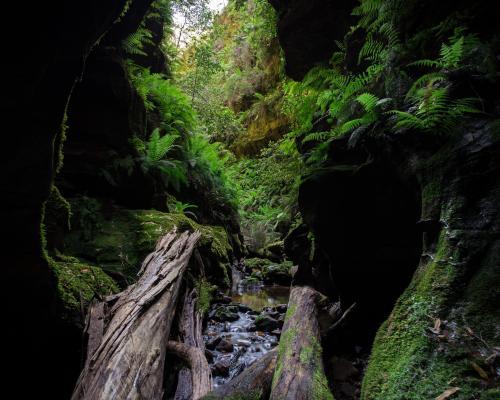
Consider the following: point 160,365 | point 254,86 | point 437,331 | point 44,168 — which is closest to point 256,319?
point 160,365

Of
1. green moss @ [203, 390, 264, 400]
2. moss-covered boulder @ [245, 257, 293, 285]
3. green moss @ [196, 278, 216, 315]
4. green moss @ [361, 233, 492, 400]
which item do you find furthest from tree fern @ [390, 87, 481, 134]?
moss-covered boulder @ [245, 257, 293, 285]

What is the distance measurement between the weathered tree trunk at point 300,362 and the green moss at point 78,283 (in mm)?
1827

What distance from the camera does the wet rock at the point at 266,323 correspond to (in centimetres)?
409

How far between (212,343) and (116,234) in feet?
7.26

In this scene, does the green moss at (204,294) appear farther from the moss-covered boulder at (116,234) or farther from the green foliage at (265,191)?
the green foliage at (265,191)

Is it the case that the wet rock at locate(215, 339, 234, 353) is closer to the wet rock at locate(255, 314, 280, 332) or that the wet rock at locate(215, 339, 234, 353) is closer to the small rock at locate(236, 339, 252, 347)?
the small rock at locate(236, 339, 252, 347)

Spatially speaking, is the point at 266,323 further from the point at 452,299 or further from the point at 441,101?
the point at 441,101

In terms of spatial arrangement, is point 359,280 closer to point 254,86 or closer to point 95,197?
point 95,197

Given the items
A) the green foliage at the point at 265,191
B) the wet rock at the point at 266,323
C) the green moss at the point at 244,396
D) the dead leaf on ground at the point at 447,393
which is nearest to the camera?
the dead leaf on ground at the point at 447,393

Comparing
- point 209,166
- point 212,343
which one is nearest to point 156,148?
point 209,166

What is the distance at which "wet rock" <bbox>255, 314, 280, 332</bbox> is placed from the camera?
13.4 ft

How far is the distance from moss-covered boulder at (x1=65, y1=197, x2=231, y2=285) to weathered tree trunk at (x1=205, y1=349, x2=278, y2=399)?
2202 mm

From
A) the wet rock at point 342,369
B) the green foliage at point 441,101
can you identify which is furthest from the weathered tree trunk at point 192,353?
the green foliage at point 441,101

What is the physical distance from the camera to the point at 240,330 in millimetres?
4070
